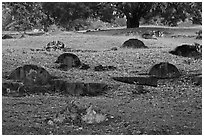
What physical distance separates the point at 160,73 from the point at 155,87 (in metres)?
0.85

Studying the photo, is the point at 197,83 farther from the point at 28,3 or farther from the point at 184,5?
the point at 184,5

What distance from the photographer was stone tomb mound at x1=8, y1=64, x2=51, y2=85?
7.62 m

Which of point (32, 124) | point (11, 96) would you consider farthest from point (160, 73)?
point (32, 124)

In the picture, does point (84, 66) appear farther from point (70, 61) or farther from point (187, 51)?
point (187, 51)

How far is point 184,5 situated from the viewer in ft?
76.5

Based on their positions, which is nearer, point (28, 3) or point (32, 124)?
point (32, 124)

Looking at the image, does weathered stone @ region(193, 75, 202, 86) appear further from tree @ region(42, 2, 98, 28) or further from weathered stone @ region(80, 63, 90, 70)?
tree @ region(42, 2, 98, 28)

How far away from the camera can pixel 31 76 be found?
7.66 m

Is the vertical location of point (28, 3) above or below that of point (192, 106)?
above

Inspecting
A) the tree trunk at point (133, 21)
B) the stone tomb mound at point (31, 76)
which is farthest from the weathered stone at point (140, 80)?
the tree trunk at point (133, 21)

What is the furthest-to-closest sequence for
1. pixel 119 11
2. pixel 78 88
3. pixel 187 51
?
pixel 119 11 < pixel 187 51 < pixel 78 88

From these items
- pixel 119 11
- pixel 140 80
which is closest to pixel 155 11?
pixel 119 11

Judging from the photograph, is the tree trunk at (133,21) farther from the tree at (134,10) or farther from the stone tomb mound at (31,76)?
the stone tomb mound at (31,76)

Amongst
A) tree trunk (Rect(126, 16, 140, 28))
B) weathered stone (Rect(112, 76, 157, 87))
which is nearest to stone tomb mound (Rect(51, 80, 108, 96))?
weathered stone (Rect(112, 76, 157, 87))
